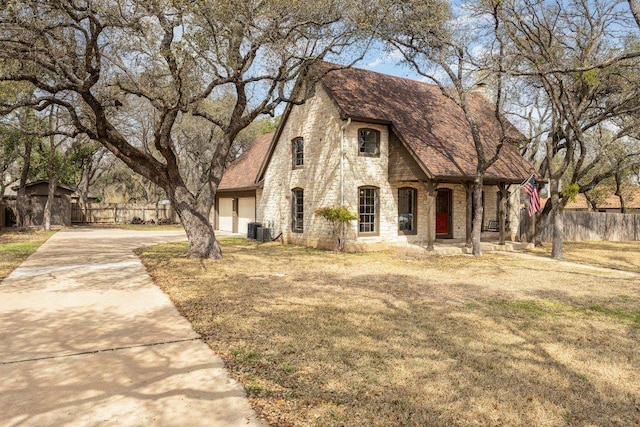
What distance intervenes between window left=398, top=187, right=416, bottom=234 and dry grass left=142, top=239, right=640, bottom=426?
6.29 metres

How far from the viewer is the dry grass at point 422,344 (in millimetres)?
3506

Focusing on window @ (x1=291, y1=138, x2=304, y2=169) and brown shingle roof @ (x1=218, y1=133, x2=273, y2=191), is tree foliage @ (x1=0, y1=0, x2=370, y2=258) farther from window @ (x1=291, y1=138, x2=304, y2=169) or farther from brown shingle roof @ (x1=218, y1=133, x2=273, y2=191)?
brown shingle roof @ (x1=218, y1=133, x2=273, y2=191)

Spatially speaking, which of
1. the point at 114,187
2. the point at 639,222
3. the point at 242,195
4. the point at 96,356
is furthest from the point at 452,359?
the point at 114,187

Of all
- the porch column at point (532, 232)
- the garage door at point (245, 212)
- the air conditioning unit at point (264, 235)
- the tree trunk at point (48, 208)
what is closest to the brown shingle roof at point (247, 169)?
the garage door at point (245, 212)

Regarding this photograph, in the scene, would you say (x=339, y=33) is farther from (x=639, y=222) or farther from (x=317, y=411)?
(x=639, y=222)

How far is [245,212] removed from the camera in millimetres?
22938

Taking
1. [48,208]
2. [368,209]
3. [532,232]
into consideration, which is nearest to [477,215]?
[368,209]

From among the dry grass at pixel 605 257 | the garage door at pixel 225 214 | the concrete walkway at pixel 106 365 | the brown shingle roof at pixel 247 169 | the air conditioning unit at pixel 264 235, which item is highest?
the brown shingle roof at pixel 247 169

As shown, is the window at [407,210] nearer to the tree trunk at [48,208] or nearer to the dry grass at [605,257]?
the dry grass at [605,257]

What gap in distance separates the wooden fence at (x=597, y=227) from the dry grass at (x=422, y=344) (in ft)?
42.9

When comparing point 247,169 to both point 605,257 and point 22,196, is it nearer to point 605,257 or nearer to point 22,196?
point 22,196

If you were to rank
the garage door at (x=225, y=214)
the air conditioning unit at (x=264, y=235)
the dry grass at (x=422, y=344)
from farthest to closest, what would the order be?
1. the garage door at (x=225, y=214)
2. the air conditioning unit at (x=264, y=235)
3. the dry grass at (x=422, y=344)

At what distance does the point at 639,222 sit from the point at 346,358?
27.9 metres

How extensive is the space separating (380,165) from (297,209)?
425 centimetres
